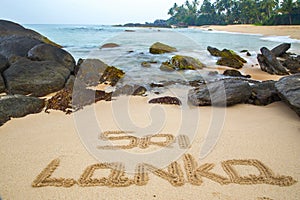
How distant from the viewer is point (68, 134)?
3.09 meters

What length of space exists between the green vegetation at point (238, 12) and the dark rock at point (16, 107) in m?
48.2

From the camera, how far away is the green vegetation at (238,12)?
42.0m

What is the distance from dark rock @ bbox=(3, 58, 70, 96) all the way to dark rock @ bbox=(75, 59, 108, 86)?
767 millimetres

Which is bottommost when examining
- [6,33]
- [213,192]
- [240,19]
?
[213,192]

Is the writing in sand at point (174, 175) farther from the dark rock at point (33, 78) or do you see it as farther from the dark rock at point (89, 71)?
the dark rock at point (89, 71)

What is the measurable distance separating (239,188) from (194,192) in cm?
43

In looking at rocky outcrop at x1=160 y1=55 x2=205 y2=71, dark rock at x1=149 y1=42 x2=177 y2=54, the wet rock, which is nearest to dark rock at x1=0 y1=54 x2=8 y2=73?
the wet rock

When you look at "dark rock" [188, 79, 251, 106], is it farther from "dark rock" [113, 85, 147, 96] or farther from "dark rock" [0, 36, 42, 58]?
"dark rock" [0, 36, 42, 58]

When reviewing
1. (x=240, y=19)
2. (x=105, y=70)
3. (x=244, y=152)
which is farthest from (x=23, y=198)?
(x=240, y=19)

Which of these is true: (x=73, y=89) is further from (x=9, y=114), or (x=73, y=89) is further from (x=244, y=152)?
(x=244, y=152)

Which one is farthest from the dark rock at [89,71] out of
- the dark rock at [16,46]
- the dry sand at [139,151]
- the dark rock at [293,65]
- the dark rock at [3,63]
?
the dark rock at [293,65]

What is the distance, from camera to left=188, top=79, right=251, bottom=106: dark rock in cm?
391

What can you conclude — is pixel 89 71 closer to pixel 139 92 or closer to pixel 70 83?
pixel 70 83

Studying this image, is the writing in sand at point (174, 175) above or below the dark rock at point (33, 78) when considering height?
below
